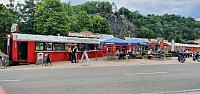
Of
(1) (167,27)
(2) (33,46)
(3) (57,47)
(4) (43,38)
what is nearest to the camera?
(2) (33,46)

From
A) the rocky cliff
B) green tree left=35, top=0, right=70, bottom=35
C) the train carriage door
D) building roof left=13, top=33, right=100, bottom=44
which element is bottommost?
the train carriage door

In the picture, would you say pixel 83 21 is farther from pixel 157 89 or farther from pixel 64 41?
pixel 157 89

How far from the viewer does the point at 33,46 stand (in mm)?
24422

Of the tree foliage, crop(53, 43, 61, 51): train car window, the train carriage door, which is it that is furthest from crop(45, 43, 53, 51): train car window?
the tree foliage

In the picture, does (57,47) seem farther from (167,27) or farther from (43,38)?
(167,27)

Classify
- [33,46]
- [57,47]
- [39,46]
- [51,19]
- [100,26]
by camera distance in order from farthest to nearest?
[100,26] < [51,19] < [57,47] < [39,46] < [33,46]

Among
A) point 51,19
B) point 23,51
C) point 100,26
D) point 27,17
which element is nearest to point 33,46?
point 23,51

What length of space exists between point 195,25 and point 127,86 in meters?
131

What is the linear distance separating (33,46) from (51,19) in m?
31.2

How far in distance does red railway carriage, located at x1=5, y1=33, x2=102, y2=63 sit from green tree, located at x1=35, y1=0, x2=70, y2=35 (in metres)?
25.7

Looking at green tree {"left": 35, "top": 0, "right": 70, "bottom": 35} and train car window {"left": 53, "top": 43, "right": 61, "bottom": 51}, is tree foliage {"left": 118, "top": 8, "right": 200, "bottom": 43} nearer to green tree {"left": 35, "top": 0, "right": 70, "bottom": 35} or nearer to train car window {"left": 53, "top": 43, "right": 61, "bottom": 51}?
green tree {"left": 35, "top": 0, "right": 70, "bottom": 35}

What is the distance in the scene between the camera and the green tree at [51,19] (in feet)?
180

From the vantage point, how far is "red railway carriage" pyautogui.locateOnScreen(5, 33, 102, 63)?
2342cm

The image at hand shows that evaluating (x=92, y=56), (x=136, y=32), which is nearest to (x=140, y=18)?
(x=136, y=32)
